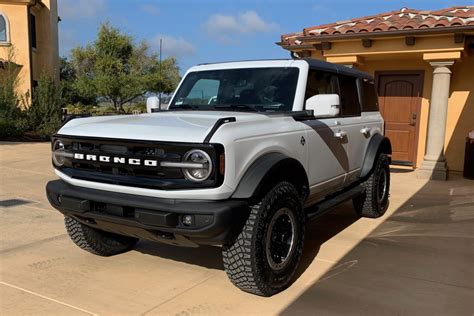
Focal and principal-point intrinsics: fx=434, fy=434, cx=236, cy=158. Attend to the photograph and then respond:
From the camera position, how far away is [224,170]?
2.83 meters

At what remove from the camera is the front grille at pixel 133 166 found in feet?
9.38

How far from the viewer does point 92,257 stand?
4.09 meters

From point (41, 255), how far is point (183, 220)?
2.02 meters

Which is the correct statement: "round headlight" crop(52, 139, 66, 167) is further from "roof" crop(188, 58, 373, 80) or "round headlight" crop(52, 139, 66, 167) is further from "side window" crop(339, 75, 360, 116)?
"side window" crop(339, 75, 360, 116)

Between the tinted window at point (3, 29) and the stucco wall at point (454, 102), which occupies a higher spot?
the tinted window at point (3, 29)

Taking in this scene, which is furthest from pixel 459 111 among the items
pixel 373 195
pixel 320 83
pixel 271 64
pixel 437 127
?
pixel 271 64

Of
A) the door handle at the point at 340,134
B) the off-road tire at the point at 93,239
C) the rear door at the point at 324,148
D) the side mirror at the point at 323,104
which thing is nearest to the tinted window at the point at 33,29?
the off-road tire at the point at 93,239

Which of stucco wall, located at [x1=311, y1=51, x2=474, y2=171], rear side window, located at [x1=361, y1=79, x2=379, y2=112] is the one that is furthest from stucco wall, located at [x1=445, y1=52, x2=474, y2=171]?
rear side window, located at [x1=361, y1=79, x2=379, y2=112]

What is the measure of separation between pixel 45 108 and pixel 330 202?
531 inches

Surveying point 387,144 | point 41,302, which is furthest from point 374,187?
point 41,302

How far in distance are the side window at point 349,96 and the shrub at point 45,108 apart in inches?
483

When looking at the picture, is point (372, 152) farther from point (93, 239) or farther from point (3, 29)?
point (3, 29)

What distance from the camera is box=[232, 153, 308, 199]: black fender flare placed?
295cm

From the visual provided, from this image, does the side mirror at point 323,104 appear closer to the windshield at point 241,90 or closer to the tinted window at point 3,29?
the windshield at point 241,90
